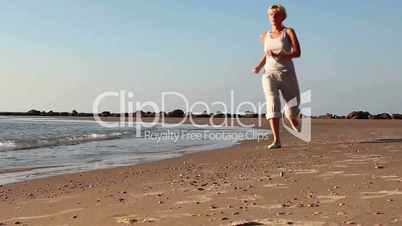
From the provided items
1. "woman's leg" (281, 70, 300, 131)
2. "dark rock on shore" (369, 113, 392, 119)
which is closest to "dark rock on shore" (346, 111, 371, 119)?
"dark rock on shore" (369, 113, 392, 119)

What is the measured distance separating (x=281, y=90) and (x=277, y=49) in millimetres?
669

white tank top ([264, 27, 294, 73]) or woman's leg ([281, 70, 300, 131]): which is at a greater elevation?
white tank top ([264, 27, 294, 73])

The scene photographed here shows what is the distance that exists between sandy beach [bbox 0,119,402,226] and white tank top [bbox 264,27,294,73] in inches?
71.3

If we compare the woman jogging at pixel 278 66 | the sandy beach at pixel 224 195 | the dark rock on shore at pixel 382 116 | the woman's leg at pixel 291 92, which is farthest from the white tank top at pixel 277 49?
the dark rock on shore at pixel 382 116

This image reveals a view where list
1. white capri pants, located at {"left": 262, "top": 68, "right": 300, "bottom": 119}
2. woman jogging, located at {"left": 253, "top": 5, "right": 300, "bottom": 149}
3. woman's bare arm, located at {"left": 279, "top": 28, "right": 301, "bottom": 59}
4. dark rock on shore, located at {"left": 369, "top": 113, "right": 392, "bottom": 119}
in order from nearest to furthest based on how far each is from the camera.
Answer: woman's bare arm, located at {"left": 279, "top": 28, "right": 301, "bottom": 59} < woman jogging, located at {"left": 253, "top": 5, "right": 300, "bottom": 149} < white capri pants, located at {"left": 262, "top": 68, "right": 300, "bottom": 119} < dark rock on shore, located at {"left": 369, "top": 113, "right": 392, "bottom": 119}

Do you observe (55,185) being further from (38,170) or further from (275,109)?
(275,109)

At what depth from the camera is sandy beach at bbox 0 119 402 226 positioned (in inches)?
147

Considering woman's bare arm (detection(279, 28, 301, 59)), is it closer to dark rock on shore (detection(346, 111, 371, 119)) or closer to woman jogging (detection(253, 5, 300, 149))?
woman jogging (detection(253, 5, 300, 149))

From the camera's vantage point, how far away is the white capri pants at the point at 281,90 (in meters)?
8.67

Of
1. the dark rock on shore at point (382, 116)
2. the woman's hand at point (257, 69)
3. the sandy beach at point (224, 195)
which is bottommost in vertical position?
the sandy beach at point (224, 195)

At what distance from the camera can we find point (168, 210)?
4.07 m

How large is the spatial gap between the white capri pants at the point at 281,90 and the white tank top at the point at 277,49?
2.4 inches

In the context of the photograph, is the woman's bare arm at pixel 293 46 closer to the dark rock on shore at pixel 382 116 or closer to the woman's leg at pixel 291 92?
the woman's leg at pixel 291 92

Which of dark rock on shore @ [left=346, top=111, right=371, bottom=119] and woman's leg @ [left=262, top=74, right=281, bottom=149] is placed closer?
woman's leg @ [left=262, top=74, right=281, bottom=149]
